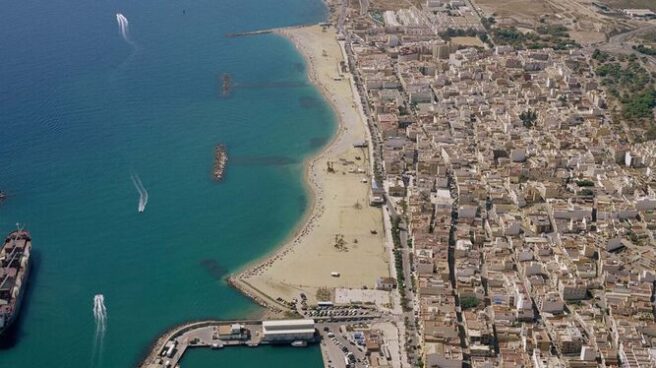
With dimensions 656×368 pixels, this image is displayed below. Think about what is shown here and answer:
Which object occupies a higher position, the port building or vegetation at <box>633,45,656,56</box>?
vegetation at <box>633,45,656,56</box>

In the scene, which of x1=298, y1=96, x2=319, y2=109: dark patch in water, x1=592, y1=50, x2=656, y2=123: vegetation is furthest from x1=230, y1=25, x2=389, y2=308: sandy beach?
x1=592, y1=50, x2=656, y2=123: vegetation

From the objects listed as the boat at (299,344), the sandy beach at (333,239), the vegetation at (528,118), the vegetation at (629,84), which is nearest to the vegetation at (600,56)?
the vegetation at (629,84)

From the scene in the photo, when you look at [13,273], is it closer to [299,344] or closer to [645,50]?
[299,344]

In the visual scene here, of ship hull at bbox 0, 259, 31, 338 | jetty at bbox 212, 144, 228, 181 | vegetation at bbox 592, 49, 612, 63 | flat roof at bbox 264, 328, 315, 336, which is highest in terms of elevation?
vegetation at bbox 592, 49, 612, 63

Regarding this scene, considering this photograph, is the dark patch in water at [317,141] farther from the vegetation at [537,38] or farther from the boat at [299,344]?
the vegetation at [537,38]

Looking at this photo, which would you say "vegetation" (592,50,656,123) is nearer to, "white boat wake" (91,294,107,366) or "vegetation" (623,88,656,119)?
"vegetation" (623,88,656,119)

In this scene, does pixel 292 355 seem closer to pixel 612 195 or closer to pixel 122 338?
pixel 122 338

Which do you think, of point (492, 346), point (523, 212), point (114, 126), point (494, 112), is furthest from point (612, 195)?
point (114, 126)
